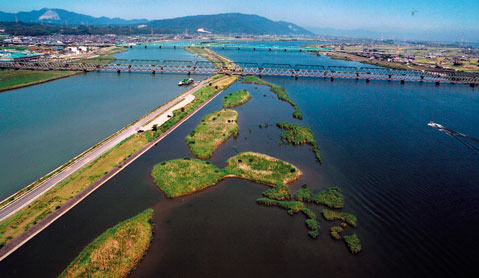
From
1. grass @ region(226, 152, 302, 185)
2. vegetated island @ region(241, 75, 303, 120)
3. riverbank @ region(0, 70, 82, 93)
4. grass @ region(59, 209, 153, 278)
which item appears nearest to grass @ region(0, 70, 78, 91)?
riverbank @ region(0, 70, 82, 93)

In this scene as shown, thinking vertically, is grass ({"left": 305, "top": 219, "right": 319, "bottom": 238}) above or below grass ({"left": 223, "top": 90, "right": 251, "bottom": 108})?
below

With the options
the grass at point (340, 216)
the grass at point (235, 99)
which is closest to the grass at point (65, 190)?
the grass at point (340, 216)

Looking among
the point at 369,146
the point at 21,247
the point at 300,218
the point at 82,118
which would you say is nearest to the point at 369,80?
the point at 369,146

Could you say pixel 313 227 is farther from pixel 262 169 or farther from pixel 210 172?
pixel 210 172

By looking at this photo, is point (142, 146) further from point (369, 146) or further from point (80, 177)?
point (369, 146)

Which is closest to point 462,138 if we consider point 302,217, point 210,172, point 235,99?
point 302,217

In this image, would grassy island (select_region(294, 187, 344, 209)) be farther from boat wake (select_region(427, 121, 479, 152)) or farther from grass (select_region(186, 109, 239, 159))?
boat wake (select_region(427, 121, 479, 152))
